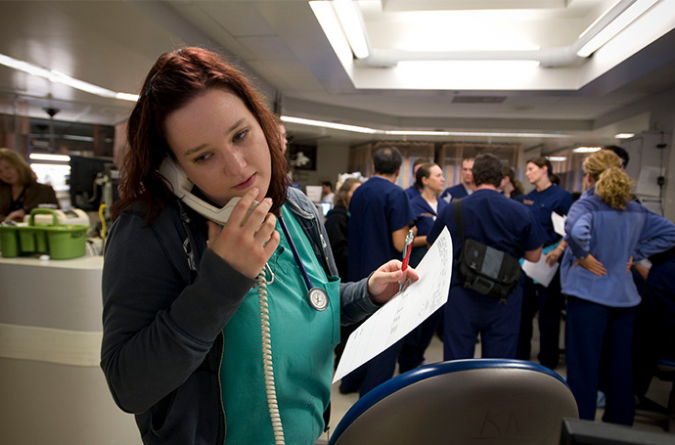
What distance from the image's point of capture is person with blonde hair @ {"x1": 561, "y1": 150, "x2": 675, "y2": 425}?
7.16 feet

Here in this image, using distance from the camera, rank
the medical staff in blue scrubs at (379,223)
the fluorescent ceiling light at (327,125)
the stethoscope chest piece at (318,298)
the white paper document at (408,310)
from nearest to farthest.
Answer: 1. the white paper document at (408,310)
2. the stethoscope chest piece at (318,298)
3. the medical staff in blue scrubs at (379,223)
4. the fluorescent ceiling light at (327,125)

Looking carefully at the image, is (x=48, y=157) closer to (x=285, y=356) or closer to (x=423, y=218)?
(x=423, y=218)

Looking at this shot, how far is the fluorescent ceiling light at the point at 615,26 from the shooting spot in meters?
2.16

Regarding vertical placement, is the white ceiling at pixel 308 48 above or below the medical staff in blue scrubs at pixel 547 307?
above

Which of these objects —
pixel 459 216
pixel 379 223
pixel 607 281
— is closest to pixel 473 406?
pixel 379 223

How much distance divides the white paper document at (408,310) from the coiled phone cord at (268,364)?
13 centimetres

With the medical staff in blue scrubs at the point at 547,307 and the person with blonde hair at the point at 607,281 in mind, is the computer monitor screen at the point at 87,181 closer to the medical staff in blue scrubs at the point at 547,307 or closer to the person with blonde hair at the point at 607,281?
the person with blonde hair at the point at 607,281

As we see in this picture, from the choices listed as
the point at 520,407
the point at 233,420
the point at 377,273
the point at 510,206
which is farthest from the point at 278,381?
the point at 510,206

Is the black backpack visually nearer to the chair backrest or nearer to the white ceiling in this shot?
the chair backrest

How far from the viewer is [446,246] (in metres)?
0.61

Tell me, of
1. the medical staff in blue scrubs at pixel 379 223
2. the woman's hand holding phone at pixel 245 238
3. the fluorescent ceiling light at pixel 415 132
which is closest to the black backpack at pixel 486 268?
the medical staff in blue scrubs at pixel 379 223

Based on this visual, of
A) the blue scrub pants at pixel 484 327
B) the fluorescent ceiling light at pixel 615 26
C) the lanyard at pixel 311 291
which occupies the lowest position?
the blue scrub pants at pixel 484 327

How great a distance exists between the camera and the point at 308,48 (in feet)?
11.0

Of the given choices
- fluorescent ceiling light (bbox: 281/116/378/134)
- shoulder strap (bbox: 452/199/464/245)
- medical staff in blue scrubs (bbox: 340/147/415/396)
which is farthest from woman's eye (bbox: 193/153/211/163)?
fluorescent ceiling light (bbox: 281/116/378/134)
